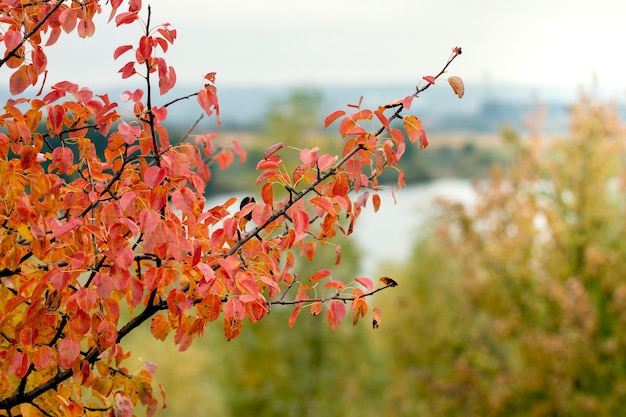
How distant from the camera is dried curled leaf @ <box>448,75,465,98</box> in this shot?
2.46 metres

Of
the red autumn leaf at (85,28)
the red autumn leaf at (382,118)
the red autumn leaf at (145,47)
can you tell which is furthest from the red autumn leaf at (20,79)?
the red autumn leaf at (382,118)

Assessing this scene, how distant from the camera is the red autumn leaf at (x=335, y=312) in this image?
2.52 metres

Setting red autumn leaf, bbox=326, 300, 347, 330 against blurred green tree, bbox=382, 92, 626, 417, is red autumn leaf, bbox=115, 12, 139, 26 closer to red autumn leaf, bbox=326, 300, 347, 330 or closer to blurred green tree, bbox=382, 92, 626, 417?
red autumn leaf, bbox=326, 300, 347, 330

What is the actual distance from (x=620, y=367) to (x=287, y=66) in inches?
1448

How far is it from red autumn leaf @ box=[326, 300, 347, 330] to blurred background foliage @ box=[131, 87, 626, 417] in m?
7.87

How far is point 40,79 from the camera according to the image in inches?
113

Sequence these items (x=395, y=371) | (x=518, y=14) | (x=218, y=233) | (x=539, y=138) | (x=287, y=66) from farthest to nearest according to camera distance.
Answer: (x=287, y=66), (x=518, y=14), (x=395, y=371), (x=539, y=138), (x=218, y=233)

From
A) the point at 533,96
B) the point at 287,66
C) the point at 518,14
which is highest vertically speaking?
the point at 287,66

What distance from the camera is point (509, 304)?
11805 mm

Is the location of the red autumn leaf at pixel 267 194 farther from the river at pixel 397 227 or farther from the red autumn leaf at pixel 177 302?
the river at pixel 397 227

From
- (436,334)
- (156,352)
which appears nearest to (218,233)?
(436,334)

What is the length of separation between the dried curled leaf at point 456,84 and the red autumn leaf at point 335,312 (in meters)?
0.86

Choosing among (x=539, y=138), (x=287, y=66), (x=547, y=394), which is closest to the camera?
(x=547, y=394)

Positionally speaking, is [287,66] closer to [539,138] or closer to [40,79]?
[539,138]
